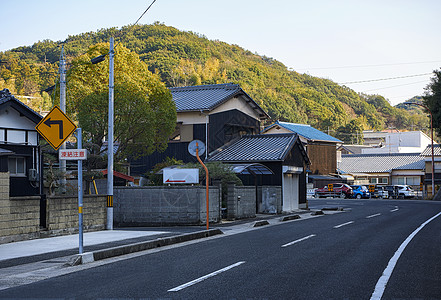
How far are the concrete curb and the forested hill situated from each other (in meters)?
36.0

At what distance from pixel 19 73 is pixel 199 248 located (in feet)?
189

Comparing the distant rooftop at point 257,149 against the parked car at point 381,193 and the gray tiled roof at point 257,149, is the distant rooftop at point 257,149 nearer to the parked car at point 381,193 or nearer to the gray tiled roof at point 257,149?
the gray tiled roof at point 257,149

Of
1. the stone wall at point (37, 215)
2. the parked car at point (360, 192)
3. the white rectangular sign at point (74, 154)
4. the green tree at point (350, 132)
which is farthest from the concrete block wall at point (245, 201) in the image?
the green tree at point (350, 132)

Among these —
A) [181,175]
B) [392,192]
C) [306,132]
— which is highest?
[306,132]

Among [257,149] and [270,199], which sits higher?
[257,149]

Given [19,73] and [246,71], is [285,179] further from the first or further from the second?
[246,71]

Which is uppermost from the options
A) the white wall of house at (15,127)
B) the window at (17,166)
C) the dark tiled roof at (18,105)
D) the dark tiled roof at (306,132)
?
the dark tiled roof at (306,132)

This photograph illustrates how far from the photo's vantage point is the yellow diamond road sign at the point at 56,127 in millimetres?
12203

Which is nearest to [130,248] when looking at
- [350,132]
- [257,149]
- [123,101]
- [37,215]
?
[37,215]

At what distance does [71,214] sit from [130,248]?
18.7 ft

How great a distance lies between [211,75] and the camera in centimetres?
9994

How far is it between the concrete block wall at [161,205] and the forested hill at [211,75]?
30.3 meters

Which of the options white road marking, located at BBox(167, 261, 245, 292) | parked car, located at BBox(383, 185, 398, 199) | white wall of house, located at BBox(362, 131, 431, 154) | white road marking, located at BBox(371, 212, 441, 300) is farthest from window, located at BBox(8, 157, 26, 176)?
white wall of house, located at BBox(362, 131, 431, 154)

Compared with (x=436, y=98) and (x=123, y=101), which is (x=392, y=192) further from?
(x=123, y=101)
